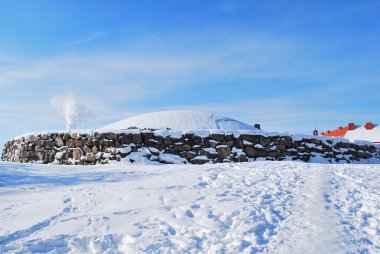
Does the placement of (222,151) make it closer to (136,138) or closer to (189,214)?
(136,138)

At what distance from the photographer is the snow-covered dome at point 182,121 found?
12.8m

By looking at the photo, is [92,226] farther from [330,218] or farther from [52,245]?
[330,218]

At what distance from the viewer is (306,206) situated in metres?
4.95

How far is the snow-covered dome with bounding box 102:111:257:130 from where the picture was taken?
12.8m

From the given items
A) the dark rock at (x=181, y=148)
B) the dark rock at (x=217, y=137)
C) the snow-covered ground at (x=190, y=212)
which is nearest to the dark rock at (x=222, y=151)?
the dark rock at (x=217, y=137)

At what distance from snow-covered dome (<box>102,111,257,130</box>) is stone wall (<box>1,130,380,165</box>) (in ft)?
10.4

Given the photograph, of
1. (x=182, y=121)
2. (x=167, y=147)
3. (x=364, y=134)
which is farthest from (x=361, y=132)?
(x=167, y=147)

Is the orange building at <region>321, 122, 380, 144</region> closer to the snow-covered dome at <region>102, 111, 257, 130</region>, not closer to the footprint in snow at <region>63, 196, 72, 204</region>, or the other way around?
the snow-covered dome at <region>102, 111, 257, 130</region>

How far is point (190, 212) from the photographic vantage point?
14.9 feet

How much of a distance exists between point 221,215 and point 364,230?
1589mm

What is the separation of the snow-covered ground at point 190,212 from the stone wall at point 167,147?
7.66 ft

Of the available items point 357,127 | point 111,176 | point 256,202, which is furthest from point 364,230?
point 357,127

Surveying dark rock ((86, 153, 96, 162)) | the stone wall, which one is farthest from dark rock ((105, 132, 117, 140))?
dark rock ((86, 153, 96, 162))

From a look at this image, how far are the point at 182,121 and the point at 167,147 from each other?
13.3 ft
